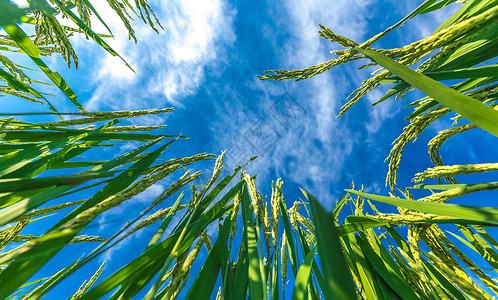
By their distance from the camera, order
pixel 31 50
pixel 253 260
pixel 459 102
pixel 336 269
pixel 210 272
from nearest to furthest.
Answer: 1. pixel 336 269
2. pixel 459 102
3. pixel 253 260
4. pixel 210 272
5. pixel 31 50

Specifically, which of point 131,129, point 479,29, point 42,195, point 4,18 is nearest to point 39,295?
point 42,195

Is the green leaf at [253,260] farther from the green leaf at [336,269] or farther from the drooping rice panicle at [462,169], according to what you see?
the drooping rice panicle at [462,169]

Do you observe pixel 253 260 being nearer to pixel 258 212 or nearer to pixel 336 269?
pixel 258 212

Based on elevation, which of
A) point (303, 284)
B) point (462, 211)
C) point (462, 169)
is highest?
point (462, 169)

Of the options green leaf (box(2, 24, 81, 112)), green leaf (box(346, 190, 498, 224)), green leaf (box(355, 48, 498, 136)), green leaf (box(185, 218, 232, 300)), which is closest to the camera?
green leaf (box(355, 48, 498, 136))

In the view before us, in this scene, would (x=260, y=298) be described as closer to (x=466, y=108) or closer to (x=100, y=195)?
(x=100, y=195)

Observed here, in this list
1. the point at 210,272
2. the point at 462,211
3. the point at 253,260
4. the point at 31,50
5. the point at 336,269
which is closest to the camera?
the point at 336,269

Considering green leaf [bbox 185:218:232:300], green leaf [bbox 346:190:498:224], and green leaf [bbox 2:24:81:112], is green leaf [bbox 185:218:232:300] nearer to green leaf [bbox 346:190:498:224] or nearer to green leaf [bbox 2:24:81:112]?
green leaf [bbox 346:190:498:224]

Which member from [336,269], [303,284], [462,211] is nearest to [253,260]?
Result: [303,284]

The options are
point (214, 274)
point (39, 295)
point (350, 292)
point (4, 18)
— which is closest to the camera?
point (350, 292)

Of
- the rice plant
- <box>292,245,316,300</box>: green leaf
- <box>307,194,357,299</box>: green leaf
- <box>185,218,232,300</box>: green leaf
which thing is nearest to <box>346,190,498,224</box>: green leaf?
the rice plant

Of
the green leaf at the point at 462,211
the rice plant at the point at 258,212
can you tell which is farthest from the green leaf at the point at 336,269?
the green leaf at the point at 462,211

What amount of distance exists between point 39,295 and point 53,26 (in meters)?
1.27

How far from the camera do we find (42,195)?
47 centimetres
